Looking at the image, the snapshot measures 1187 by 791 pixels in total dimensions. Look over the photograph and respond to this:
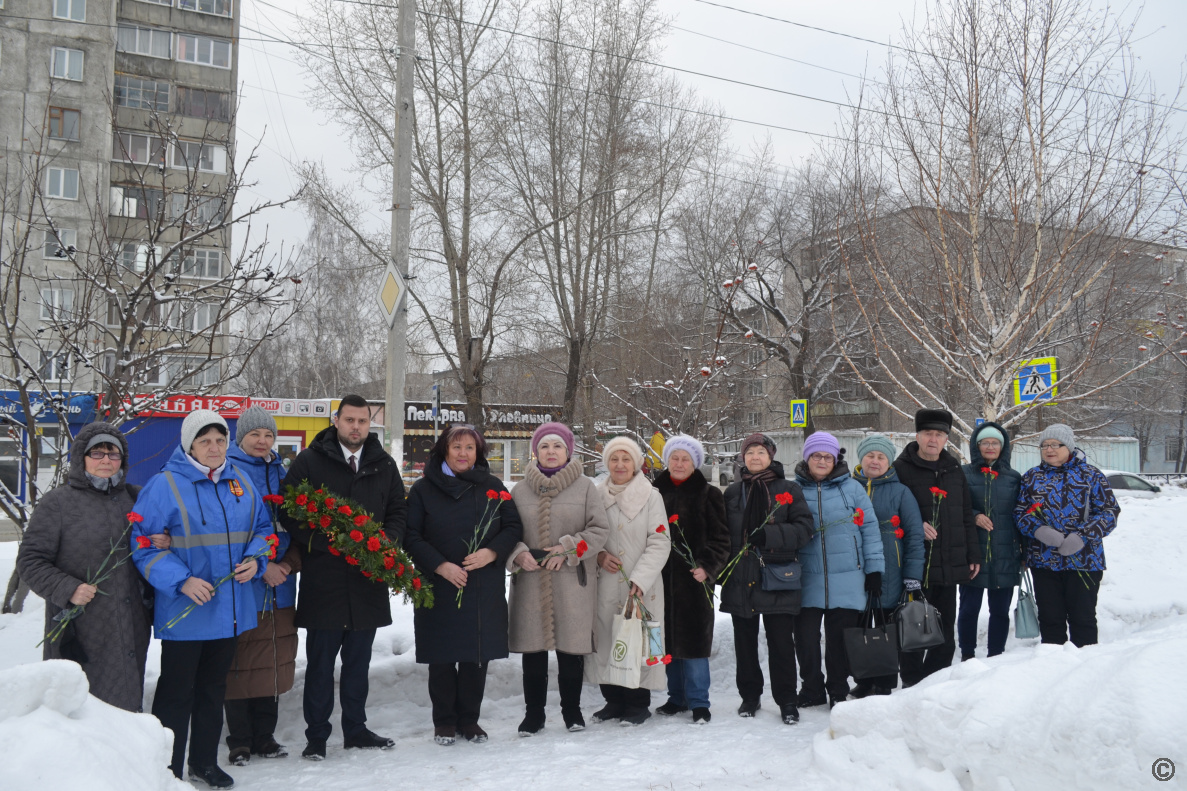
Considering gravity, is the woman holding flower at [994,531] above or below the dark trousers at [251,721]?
above

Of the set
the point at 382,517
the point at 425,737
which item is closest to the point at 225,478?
the point at 382,517

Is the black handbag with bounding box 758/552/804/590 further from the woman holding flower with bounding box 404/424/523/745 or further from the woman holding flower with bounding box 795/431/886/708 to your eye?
the woman holding flower with bounding box 404/424/523/745

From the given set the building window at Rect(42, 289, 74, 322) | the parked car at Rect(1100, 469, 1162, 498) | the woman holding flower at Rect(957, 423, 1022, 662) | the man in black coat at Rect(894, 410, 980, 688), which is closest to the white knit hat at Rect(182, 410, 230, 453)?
the building window at Rect(42, 289, 74, 322)

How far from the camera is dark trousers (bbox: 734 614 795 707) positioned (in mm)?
5527

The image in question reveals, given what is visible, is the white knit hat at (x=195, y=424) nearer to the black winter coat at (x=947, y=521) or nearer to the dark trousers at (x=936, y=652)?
the black winter coat at (x=947, y=521)

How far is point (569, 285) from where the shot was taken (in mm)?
18359

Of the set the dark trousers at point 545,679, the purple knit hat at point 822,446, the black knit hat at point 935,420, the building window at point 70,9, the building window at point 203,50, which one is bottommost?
the dark trousers at point 545,679

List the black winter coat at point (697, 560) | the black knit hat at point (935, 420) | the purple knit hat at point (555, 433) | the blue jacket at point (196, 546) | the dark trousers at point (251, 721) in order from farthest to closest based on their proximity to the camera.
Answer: the black knit hat at point (935, 420) → the black winter coat at point (697, 560) → the purple knit hat at point (555, 433) → the dark trousers at point (251, 721) → the blue jacket at point (196, 546)

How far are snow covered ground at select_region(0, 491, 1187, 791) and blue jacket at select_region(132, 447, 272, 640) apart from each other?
857 millimetres

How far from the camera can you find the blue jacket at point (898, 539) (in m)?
5.83

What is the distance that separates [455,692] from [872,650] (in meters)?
2.63

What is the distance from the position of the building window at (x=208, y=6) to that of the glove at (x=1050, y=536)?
34979 millimetres

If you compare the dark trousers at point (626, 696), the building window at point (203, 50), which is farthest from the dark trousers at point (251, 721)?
the building window at point (203, 50)

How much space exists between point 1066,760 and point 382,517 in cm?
365
